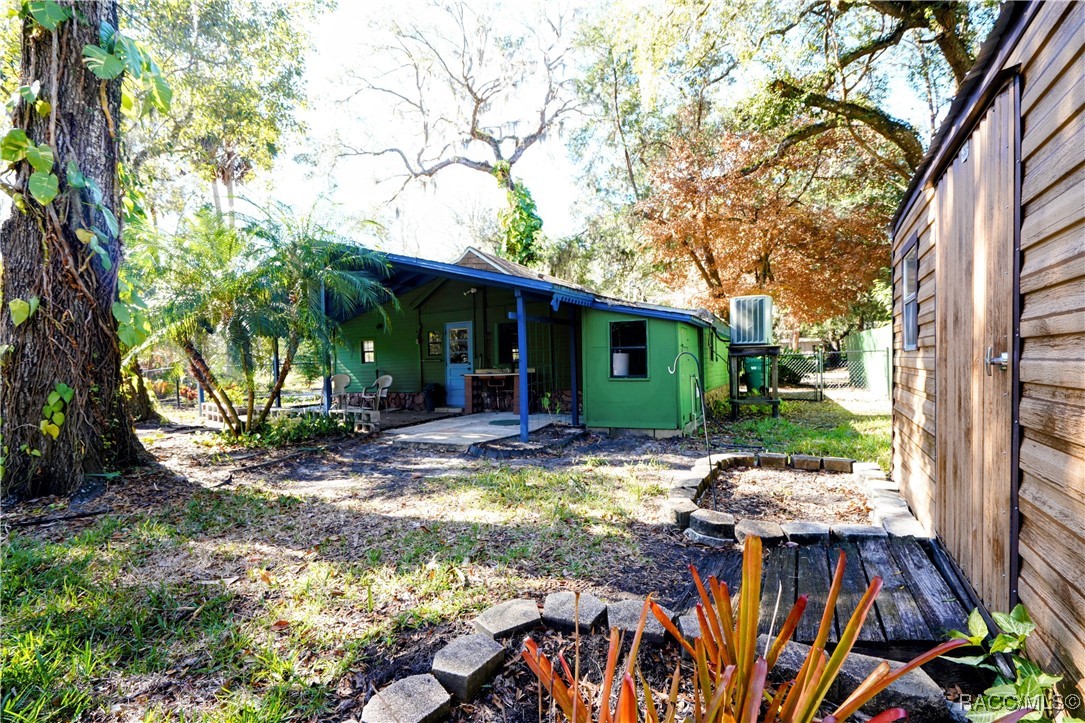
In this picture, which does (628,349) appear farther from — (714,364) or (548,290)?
(714,364)

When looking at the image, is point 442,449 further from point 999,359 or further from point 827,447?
point 999,359

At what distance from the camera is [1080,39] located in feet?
5.17

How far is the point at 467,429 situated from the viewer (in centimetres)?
952

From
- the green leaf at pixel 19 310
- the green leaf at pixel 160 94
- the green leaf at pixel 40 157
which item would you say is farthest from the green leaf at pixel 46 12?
the green leaf at pixel 19 310

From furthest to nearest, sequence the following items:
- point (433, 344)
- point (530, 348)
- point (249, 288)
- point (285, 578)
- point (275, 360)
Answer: point (433, 344)
point (530, 348)
point (275, 360)
point (249, 288)
point (285, 578)

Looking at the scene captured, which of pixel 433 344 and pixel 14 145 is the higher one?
pixel 14 145

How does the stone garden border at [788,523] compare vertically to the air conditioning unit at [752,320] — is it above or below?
below

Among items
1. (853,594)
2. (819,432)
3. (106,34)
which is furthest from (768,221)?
(106,34)

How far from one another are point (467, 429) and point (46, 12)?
733 centimetres

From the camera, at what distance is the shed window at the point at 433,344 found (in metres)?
13.1

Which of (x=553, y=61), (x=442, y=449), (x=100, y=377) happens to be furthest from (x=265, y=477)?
(x=553, y=61)

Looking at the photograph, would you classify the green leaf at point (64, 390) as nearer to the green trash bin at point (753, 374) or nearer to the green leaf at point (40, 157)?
the green leaf at point (40, 157)

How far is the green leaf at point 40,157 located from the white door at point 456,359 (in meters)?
9.13

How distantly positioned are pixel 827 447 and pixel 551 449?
3985 mm
